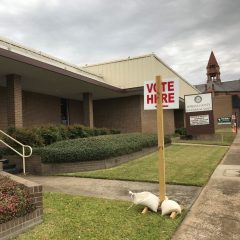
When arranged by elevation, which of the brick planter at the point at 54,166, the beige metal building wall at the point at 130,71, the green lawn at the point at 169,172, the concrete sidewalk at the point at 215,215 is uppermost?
the beige metal building wall at the point at 130,71

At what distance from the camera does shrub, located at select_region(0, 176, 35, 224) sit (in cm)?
517

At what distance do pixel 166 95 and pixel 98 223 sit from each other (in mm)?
2775

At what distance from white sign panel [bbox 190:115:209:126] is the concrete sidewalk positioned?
19.6 meters

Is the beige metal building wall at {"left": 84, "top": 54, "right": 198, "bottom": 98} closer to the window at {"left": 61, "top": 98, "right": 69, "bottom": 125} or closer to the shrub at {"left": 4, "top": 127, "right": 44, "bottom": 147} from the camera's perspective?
the window at {"left": 61, "top": 98, "right": 69, "bottom": 125}

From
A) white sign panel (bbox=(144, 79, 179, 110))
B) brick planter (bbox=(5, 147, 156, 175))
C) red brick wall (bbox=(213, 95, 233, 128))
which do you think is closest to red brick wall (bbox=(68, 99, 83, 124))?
brick planter (bbox=(5, 147, 156, 175))

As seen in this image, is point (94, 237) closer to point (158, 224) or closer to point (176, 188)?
point (158, 224)

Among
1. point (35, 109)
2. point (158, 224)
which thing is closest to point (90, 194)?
point (158, 224)

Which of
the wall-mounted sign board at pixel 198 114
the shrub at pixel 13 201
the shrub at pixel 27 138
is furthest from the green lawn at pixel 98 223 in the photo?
the wall-mounted sign board at pixel 198 114

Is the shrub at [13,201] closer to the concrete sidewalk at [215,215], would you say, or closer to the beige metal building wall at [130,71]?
the concrete sidewalk at [215,215]

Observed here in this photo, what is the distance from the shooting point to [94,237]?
525 cm

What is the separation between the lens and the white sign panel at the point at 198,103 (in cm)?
2875

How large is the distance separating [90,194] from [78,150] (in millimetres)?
4027

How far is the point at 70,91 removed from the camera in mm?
21734

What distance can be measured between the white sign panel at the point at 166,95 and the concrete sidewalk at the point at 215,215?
80.2 inches
